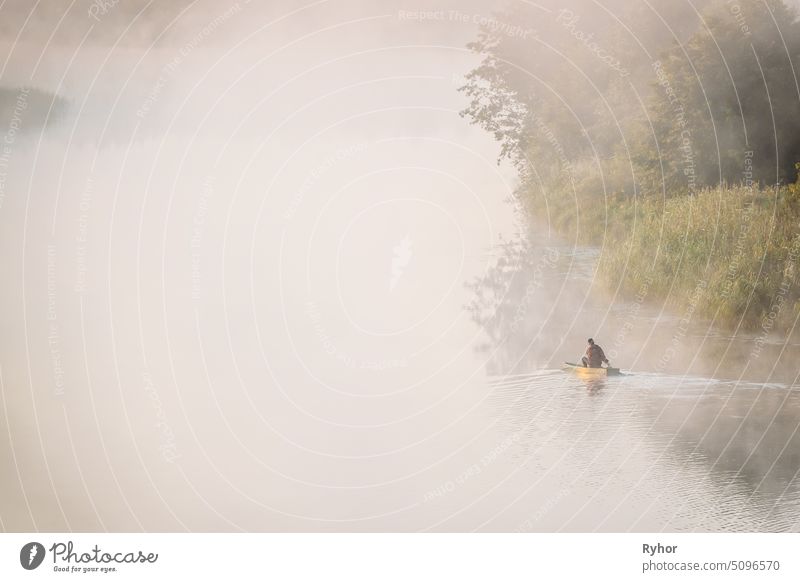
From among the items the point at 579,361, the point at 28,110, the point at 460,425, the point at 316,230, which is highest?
the point at 28,110

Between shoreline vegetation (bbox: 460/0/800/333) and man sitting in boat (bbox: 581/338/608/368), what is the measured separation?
59 centimetres

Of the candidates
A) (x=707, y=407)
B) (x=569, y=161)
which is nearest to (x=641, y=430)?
(x=707, y=407)

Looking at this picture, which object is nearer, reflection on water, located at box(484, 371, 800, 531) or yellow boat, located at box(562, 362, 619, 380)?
reflection on water, located at box(484, 371, 800, 531)

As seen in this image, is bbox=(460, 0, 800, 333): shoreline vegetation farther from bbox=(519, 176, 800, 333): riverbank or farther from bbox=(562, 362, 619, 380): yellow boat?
bbox=(562, 362, 619, 380): yellow boat

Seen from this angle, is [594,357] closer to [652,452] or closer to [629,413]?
[629,413]

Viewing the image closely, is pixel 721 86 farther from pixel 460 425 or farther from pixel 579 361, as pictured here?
pixel 460 425

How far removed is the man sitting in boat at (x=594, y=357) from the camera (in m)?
9.06

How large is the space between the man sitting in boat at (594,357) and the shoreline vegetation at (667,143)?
0.59m

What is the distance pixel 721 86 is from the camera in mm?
9133

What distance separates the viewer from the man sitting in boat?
29.7 ft

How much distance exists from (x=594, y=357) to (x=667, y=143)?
1910mm

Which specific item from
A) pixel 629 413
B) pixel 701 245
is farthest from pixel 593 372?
pixel 701 245

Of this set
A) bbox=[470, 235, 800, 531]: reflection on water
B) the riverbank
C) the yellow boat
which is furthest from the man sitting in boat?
the riverbank
